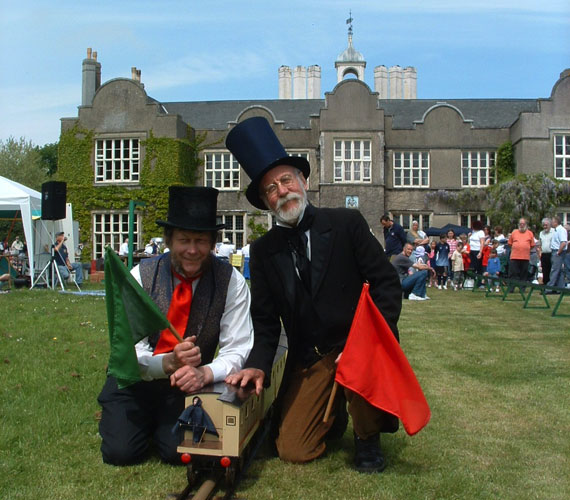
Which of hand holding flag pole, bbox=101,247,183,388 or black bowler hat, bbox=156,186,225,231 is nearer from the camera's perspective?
hand holding flag pole, bbox=101,247,183,388

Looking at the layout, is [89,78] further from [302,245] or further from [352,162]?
[302,245]

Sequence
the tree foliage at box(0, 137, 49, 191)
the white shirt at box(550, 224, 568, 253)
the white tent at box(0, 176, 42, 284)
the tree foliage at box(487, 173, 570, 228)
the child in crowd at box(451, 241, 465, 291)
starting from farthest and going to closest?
the tree foliage at box(0, 137, 49, 191), the tree foliage at box(487, 173, 570, 228), the child in crowd at box(451, 241, 465, 291), the white tent at box(0, 176, 42, 284), the white shirt at box(550, 224, 568, 253)

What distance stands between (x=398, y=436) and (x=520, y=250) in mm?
11941

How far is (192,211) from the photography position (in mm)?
3928

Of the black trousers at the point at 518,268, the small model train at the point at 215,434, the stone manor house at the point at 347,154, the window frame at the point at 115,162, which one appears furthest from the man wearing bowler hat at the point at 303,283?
the window frame at the point at 115,162

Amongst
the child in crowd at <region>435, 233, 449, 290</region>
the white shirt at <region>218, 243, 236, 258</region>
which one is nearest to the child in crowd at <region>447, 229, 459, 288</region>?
the child in crowd at <region>435, 233, 449, 290</region>

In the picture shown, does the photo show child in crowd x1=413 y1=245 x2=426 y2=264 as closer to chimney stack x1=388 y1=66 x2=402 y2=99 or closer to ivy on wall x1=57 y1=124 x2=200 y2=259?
ivy on wall x1=57 y1=124 x2=200 y2=259

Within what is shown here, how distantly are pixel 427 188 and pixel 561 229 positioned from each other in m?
16.4

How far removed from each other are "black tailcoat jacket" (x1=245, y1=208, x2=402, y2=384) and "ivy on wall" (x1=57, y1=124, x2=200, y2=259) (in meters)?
27.1

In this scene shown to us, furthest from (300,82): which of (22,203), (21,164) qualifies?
(22,203)

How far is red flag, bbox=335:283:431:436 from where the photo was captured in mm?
3637

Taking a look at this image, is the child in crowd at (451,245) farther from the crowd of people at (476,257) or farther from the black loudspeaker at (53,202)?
the black loudspeaker at (53,202)

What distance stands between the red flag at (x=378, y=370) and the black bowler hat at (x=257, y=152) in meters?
0.93

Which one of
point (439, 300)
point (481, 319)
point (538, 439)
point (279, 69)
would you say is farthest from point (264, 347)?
point (279, 69)
